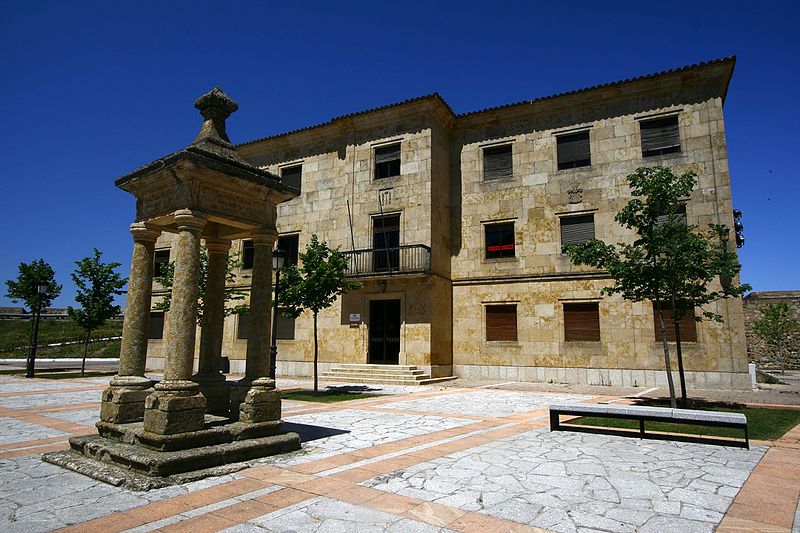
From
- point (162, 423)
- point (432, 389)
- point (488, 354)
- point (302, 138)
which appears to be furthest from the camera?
point (302, 138)

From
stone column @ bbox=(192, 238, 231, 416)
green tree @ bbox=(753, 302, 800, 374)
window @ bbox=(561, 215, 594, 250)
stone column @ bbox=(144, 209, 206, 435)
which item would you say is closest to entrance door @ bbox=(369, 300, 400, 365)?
window @ bbox=(561, 215, 594, 250)

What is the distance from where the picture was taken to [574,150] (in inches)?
725

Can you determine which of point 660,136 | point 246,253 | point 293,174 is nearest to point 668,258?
point 660,136

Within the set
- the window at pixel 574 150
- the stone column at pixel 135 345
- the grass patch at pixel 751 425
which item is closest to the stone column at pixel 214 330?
the stone column at pixel 135 345

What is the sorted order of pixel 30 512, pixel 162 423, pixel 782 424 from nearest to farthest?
pixel 30 512
pixel 162 423
pixel 782 424

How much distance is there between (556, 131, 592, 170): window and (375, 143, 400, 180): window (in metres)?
6.48

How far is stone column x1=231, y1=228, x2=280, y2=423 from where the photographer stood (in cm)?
642

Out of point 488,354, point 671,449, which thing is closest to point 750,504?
point 671,449

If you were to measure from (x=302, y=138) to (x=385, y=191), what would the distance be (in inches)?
220

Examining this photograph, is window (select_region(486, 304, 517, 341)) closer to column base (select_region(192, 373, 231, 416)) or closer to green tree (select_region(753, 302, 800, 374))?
column base (select_region(192, 373, 231, 416))

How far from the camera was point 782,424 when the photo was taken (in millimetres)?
8430

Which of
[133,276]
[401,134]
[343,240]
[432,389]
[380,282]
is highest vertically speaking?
[401,134]

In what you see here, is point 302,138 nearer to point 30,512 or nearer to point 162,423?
point 162,423

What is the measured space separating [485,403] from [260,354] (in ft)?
21.0
